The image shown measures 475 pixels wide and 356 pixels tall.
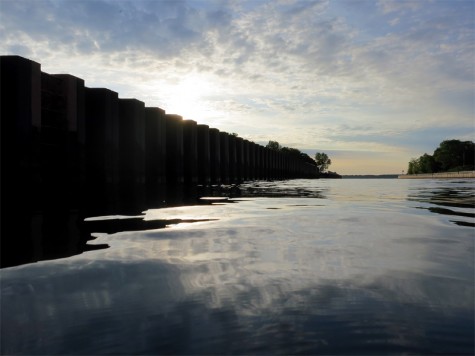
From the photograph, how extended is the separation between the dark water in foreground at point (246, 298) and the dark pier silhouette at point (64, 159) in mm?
874

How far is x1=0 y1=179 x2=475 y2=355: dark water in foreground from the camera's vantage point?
147cm

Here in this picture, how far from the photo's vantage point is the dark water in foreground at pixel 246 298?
147 cm

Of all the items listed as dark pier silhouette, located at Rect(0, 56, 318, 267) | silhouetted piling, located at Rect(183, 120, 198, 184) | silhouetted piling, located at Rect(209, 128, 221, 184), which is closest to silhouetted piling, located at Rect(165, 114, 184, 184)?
silhouetted piling, located at Rect(183, 120, 198, 184)

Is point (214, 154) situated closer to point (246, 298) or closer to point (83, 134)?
point (83, 134)

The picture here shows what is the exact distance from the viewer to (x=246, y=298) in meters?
1.97

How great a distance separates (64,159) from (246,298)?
872 cm

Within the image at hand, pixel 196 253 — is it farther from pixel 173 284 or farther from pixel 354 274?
pixel 354 274

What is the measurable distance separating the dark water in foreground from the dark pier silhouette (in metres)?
0.87

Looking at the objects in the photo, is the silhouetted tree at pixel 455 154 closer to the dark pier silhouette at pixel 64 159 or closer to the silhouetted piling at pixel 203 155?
the silhouetted piling at pixel 203 155

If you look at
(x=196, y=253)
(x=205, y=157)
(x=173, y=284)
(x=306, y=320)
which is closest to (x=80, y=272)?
(x=173, y=284)

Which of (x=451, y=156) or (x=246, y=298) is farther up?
(x=451, y=156)

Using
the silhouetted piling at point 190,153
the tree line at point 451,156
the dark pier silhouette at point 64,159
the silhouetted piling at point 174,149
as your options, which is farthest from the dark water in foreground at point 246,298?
the tree line at point 451,156

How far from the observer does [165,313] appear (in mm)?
1750

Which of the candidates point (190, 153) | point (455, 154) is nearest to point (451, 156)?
point (455, 154)
